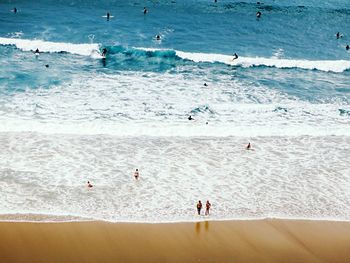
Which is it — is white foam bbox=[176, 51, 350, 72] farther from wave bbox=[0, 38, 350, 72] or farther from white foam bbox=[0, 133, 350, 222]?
white foam bbox=[0, 133, 350, 222]

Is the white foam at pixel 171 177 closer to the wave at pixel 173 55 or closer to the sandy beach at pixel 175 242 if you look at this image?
the sandy beach at pixel 175 242

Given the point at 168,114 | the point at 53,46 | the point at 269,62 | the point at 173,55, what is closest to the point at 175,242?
the point at 168,114

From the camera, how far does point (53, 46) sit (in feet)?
143

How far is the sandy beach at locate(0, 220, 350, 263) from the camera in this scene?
17.8 metres

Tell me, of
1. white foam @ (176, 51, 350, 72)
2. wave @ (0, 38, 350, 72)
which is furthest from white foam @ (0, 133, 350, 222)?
wave @ (0, 38, 350, 72)

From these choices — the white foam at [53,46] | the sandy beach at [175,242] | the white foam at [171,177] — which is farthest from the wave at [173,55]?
the sandy beach at [175,242]

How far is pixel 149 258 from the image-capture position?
58.4 ft

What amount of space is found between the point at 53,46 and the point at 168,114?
58.3ft

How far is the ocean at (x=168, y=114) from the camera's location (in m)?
22.5

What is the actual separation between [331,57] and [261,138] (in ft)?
70.2

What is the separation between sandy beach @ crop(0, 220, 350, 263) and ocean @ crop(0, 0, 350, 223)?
0.90 m

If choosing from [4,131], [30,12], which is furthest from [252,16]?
[4,131]

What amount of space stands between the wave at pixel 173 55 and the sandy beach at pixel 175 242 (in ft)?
82.3

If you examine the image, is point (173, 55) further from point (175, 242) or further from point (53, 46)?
point (175, 242)
